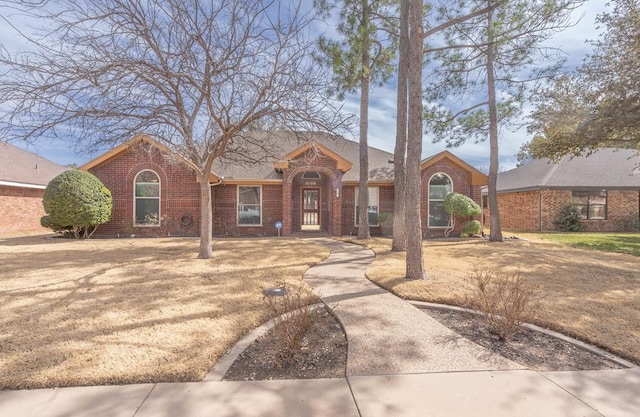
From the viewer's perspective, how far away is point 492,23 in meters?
9.00

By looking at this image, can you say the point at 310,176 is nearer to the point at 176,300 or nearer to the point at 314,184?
the point at 314,184

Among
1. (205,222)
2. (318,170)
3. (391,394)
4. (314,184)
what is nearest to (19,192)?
(205,222)

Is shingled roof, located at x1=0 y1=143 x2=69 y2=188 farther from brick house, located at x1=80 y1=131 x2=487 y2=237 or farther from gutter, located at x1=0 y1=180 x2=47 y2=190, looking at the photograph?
brick house, located at x1=80 y1=131 x2=487 y2=237

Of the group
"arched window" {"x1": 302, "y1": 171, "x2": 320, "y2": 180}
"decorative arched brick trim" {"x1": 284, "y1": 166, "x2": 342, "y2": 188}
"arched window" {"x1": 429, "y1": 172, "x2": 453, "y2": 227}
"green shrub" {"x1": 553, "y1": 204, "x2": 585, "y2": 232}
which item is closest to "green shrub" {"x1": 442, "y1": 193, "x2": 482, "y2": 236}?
"arched window" {"x1": 429, "y1": 172, "x2": 453, "y2": 227}

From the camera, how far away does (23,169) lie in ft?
56.1

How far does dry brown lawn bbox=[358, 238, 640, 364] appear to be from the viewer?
3.84 metres

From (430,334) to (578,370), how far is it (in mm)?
1382

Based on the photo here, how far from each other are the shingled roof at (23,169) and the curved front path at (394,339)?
18.5 m

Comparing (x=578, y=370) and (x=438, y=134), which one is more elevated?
(x=438, y=134)

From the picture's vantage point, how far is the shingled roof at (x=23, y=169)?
50.3 feet

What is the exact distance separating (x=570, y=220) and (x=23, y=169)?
31817mm

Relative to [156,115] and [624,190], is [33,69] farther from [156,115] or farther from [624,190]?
[624,190]

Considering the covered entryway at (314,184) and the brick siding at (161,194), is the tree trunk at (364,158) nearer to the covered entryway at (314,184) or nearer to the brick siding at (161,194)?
the covered entryway at (314,184)

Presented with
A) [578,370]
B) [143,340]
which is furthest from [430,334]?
[143,340]
